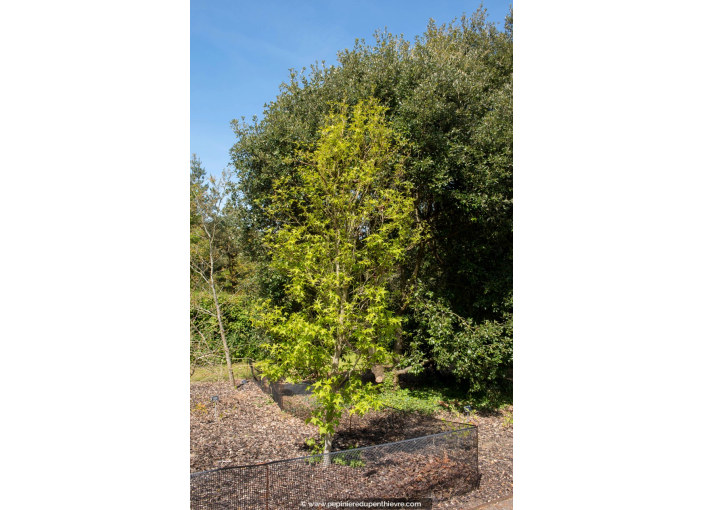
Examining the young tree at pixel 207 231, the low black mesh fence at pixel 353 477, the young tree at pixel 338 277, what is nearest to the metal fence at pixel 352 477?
the low black mesh fence at pixel 353 477

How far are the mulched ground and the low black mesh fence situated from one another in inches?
1.2

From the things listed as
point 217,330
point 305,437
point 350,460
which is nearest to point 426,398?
point 305,437

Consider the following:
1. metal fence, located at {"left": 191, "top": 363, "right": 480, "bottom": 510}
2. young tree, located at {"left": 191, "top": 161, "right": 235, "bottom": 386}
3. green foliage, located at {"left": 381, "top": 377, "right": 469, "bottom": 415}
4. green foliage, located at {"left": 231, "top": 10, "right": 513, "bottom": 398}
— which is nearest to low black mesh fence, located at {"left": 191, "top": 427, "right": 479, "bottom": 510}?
metal fence, located at {"left": 191, "top": 363, "right": 480, "bottom": 510}

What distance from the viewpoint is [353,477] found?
3.64 meters

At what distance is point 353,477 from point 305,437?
189cm

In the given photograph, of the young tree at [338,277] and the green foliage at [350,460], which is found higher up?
the young tree at [338,277]

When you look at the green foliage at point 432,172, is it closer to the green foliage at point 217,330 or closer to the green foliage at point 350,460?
the green foliage at point 217,330

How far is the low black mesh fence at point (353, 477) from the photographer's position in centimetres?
325

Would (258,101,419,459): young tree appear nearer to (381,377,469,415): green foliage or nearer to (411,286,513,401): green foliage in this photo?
(411,286,513,401): green foliage

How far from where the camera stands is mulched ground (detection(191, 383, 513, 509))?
383 centimetres

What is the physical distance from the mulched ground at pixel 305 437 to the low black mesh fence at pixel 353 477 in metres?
0.03

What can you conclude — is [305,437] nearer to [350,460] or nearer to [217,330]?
[350,460]
